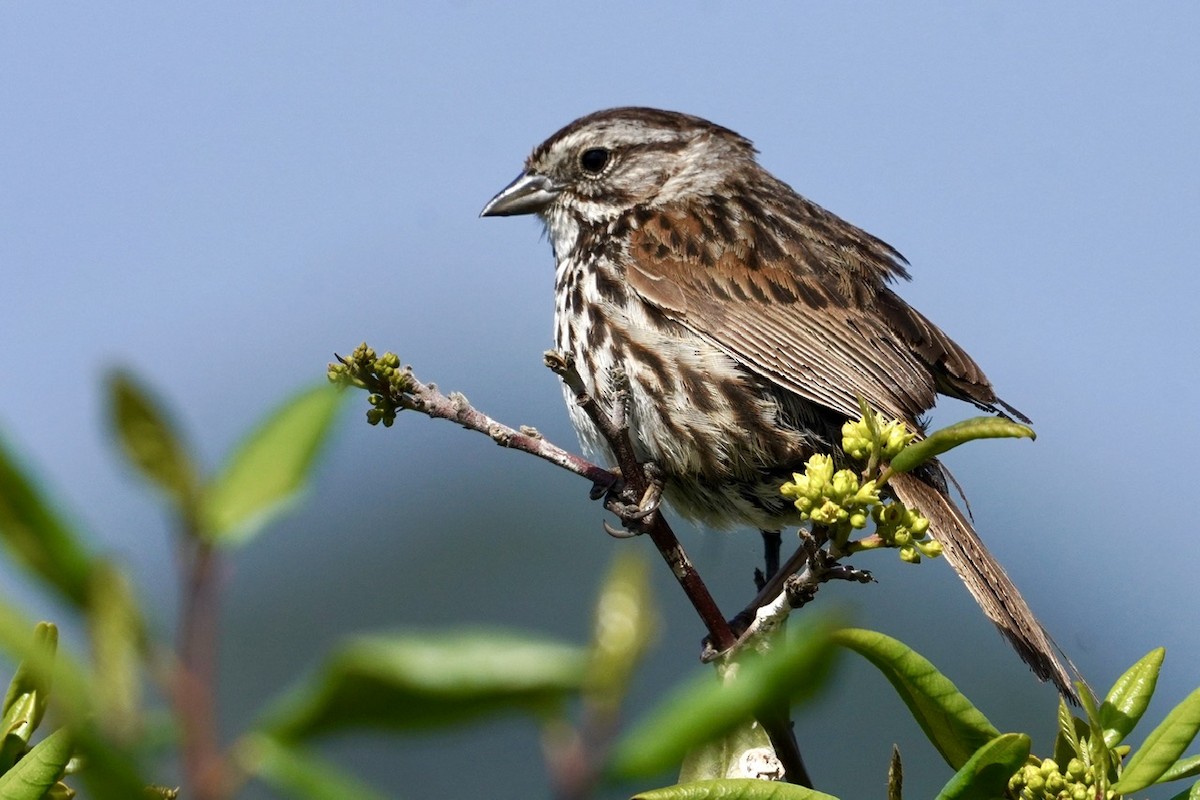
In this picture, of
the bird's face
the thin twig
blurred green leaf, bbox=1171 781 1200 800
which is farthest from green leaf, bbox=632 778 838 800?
the bird's face

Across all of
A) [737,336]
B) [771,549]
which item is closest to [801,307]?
[737,336]

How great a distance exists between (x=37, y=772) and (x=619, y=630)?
103cm

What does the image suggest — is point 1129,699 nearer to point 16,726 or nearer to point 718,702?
point 16,726

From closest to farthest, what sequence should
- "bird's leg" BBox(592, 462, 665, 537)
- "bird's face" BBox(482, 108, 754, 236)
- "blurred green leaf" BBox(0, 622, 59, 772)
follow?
"blurred green leaf" BBox(0, 622, 59, 772) < "bird's leg" BBox(592, 462, 665, 537) < "bird's face" BBox(482, 108, 754, 236)

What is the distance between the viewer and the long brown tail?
12.1 ft

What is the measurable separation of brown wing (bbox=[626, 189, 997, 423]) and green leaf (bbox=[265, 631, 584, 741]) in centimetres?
387

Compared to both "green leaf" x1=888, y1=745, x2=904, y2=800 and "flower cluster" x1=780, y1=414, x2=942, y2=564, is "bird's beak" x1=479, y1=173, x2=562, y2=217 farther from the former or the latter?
"green leaf" x1=888, y1=745, x2=904, y2=800

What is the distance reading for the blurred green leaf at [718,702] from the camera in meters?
0.68

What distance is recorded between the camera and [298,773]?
0.64 meters

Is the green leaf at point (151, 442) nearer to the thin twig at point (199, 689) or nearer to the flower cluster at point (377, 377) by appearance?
the thin twig at point (199, 689)

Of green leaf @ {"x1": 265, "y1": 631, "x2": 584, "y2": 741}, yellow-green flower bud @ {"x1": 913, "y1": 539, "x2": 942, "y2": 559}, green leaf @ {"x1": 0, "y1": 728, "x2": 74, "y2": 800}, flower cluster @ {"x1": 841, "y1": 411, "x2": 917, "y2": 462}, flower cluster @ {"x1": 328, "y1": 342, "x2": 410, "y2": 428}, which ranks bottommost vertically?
green leaf @ {"x1": 0, "y1": 728, "x2": 74, "y2": 800}

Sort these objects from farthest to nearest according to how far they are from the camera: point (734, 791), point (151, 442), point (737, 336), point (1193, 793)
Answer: point (737, 336) → point (1193, 793) → point (734, 791) → point (151, 442)

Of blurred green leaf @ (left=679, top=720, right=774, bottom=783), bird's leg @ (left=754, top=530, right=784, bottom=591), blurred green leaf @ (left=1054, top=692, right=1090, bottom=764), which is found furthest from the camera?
bird's leg @ (left=754, top=530, right=784, bottom=591)

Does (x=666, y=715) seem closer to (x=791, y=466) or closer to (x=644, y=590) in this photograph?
(x=644, y=590)
